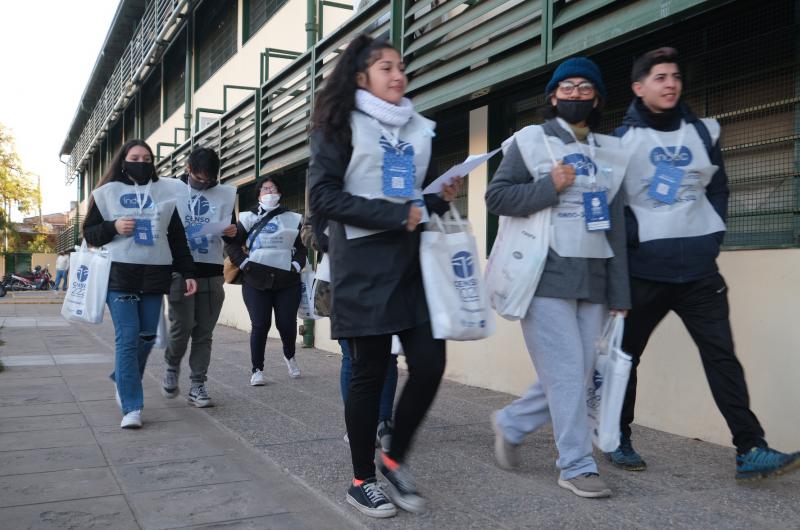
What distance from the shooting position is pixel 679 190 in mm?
3666

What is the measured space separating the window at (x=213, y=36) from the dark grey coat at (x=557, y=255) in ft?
40.6

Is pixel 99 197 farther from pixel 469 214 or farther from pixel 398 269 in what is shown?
pixel 469 214

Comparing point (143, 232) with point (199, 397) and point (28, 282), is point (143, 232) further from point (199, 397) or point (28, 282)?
point (28, 282)

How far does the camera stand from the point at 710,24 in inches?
188

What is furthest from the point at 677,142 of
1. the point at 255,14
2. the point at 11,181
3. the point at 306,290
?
the point at 11,181

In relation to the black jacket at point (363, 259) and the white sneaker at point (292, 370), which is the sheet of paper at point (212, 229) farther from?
the black jacket at point (363, 259)

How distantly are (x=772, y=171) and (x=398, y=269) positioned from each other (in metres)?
2.57

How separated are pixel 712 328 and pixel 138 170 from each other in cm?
359

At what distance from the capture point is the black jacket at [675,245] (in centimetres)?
363

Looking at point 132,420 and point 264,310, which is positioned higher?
point 264,310

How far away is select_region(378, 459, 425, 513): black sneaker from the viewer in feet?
10.5

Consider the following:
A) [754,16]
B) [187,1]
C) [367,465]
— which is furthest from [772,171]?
[187,1]

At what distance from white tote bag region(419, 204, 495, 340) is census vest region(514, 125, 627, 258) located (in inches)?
17.7

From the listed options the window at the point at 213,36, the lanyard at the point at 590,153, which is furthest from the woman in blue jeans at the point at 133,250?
the window at the point at 213,36
